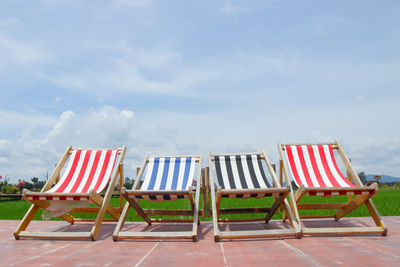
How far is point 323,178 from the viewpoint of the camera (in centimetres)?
469

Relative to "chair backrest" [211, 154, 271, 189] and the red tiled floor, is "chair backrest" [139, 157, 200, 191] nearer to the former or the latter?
"chair backrest" [211, 154, 271, 189]

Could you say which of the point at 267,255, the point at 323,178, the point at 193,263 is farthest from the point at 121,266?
the point at 323,178

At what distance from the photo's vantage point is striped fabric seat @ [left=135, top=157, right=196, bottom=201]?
460cm

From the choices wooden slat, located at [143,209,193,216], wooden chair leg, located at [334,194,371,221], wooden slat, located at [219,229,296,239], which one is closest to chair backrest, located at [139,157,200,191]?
wooden slat, located at [143,209,193,216]

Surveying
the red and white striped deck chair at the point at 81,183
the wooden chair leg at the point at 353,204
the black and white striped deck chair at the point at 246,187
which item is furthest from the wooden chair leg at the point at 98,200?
the wooden chair leg at the point at 353,204

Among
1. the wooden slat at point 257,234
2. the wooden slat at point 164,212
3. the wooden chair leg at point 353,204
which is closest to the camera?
the wooden slat at point 257,234

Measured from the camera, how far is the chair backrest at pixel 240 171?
4539 mm

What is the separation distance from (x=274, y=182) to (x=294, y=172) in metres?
0.33

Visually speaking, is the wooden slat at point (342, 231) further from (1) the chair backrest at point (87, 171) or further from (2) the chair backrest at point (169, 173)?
(1) the chair backrest at point (87, 171)

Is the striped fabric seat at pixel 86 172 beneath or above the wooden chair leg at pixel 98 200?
above

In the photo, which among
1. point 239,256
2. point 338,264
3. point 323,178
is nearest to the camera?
point 338,264

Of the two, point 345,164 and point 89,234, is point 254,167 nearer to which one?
point 345,164

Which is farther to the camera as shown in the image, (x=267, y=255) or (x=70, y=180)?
(x=70, y=180)

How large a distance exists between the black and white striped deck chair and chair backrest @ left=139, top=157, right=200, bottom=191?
0.33 m
